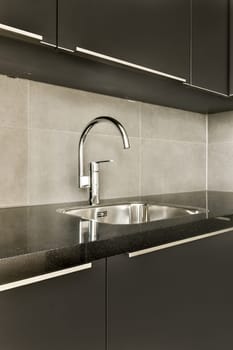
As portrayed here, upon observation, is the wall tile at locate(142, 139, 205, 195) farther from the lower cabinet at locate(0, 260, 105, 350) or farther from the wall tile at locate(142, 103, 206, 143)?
the lower cabinet at locate(0, 260, 105, 350)

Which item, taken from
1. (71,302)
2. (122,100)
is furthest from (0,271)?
(122,100)

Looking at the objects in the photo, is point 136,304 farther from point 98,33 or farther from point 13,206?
point 98,33

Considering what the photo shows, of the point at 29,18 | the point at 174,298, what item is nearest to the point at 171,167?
the point at 174,298

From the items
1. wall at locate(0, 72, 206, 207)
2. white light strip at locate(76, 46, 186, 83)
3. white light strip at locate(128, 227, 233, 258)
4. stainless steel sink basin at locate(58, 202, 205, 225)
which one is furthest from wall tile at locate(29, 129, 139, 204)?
white light strip at locate(128, 227, 233, 258)

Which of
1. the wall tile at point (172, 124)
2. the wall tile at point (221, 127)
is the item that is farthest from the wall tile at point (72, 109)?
the wall tile at point (221, 127)

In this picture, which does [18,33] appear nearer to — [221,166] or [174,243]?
[174,243]

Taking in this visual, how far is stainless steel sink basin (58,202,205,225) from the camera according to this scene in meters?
1.26

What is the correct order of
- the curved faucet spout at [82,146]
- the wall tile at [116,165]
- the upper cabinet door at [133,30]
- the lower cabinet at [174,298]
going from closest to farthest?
1. the lower cabinet at [174,298]
2. the upper cabinet door at [133,30]
3. the curved faucet spout at [82,146]
4. the wall tile at [116,165]

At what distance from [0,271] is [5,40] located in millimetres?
625

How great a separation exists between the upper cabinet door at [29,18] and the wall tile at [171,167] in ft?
2.91

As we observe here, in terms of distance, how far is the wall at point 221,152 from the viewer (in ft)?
6.36

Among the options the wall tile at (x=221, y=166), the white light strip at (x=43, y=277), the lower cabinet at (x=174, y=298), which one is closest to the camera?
the white light strip at (x=43, y=277)

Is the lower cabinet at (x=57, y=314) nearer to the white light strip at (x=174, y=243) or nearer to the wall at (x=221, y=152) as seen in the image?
the white light strip at (x=174, y=243)

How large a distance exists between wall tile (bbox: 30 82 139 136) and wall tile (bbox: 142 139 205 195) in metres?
0.18
